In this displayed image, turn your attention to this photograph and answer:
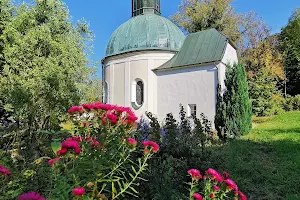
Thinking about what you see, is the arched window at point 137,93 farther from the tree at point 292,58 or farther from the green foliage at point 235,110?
the tree at point 292,58

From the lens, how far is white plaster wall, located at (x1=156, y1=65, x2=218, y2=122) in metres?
13.4

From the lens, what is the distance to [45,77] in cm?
946

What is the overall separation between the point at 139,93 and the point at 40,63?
7629mm

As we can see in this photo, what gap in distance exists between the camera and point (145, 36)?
1653 cm

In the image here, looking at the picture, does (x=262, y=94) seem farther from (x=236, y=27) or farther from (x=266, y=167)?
(x=266, y=167)

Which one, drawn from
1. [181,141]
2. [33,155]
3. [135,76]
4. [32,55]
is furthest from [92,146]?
[135,76]

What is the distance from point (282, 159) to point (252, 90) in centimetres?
1286

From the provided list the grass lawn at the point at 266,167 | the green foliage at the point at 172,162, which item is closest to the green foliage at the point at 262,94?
the grass lawn at the point at 266,167

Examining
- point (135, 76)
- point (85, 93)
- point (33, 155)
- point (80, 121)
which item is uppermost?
point (135, 76)

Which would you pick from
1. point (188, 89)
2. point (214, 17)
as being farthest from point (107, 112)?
point (214, 17)

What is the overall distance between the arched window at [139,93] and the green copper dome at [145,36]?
2.23m

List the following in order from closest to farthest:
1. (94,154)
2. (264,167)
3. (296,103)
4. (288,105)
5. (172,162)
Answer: (94,154) → (172,162) → (264,167) → (296,103) → (288,105)

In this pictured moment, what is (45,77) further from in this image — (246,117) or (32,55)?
(246,117)

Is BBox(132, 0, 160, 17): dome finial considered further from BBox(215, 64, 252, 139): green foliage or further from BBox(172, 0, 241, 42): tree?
BBox(215, 64, 252, 139): green foliage
